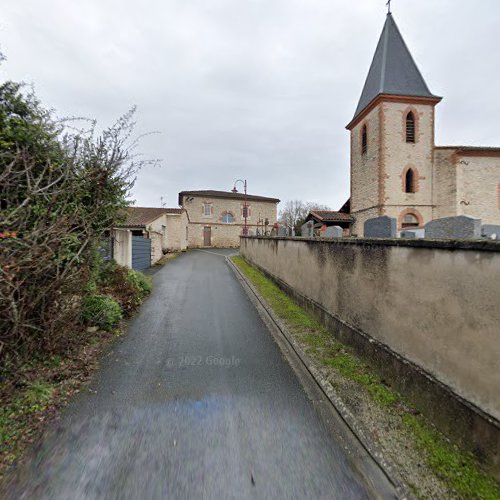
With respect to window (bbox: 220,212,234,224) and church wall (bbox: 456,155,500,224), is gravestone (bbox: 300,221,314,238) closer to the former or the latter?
church wall (bbox: 456,155,500,224)

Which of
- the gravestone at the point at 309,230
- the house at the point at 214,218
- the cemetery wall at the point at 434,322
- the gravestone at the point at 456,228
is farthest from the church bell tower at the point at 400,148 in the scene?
the house at the point at 214,218

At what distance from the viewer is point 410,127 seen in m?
17.6

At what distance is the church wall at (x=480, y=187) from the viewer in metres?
17.0

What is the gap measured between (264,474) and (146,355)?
2.68 metres

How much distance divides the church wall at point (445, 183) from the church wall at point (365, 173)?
4.04 meters

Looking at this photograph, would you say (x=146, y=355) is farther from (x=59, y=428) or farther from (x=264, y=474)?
(x=264, y=474)

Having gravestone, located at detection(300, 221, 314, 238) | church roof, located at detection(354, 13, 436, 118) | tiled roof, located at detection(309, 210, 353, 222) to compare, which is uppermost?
church roof, located at detection(354, 13, 436, 118)

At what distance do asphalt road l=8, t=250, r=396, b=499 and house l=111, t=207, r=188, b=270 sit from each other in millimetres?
3569

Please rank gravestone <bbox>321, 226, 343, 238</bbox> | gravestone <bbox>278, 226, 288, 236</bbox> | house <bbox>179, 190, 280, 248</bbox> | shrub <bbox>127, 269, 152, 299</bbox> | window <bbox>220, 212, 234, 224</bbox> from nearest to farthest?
gravestone <bbox>321, 226, 343, 238</bbox>, shrub <bbox>127, 269, 152, 299</bbox>, gravestone <bbox>278, 226, 288, 236</bbox>, house <bbox>179, 190, 280, 248</bbox>, window <bbox>220, 212, 234, 224</bbox>

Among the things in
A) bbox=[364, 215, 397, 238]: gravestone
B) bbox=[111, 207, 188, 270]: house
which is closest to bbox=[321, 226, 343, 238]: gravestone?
bbox=[364, 215, 397, 238]: gravestone

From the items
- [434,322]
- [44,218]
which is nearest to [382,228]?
[434,322]

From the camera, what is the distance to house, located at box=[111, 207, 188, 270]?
29.0ft

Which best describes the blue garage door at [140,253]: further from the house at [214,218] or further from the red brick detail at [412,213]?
the house at [214,218]

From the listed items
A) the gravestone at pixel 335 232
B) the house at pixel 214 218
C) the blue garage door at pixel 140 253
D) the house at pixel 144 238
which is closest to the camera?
the gravestone at pixel 335 232
